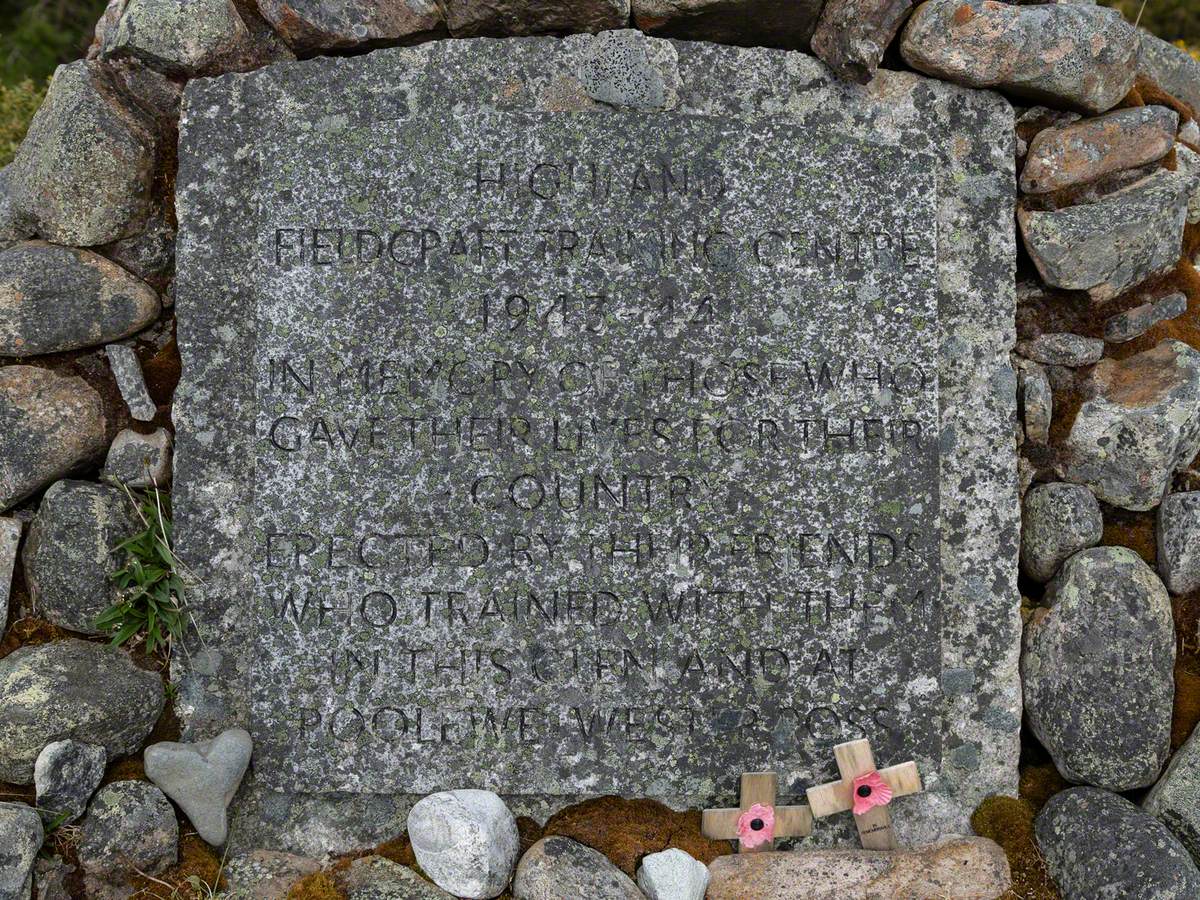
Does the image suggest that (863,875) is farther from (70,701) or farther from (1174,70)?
(1174,70)

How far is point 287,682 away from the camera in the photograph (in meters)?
2.88

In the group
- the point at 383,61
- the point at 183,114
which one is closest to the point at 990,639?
the point at 383,61

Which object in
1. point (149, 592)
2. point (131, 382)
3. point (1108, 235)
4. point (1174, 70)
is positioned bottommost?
point (149, 592)

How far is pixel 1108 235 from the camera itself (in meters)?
3.07

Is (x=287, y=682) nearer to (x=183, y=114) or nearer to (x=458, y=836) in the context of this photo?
(x=458, y=836)

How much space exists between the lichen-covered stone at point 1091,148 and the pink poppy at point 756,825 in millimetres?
2074

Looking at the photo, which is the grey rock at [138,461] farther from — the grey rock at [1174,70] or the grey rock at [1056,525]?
the grey rock at [1174,70]

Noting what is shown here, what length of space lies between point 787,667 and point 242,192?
7.10 ft

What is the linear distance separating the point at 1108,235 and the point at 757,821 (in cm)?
206

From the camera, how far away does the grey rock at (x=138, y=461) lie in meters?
3.02

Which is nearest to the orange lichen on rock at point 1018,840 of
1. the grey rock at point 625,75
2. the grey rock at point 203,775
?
the grey rock at point 203,775

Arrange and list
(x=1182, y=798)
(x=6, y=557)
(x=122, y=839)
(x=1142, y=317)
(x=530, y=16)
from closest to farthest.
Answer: (x=122, y=839)
(x=1182, y=798)
(x=6, y=557)
(x=530, y=16)
(x=1142, y=317)

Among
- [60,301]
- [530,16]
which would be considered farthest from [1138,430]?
[60,301]

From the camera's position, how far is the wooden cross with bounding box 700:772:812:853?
2.86 meters
